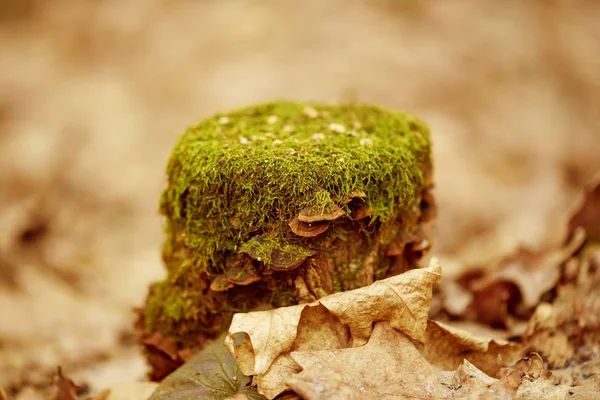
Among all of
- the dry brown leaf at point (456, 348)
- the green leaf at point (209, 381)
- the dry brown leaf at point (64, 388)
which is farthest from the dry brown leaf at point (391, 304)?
the dry brown leaf at point (64, 388)

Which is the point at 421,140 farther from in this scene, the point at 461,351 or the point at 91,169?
the point at 91,169

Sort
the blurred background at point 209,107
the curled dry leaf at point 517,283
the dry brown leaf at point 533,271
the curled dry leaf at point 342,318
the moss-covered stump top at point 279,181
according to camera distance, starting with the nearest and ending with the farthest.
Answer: the curled dry leaf at point 342,318, the moss-covered stump top at point 279,181, the curled dry leaf at point 517,283, the dry brown leaf at point 533,271, the blurred background at point 209,107

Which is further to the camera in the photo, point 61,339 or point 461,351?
point 61,339

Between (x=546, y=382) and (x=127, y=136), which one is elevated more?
(x=127, y=136)

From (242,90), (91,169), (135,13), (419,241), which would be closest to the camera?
(419,241)

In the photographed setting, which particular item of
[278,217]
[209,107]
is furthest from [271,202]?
[209,107]

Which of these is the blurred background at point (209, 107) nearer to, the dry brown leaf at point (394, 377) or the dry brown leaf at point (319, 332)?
the dry brown leaf at point (319, 332)

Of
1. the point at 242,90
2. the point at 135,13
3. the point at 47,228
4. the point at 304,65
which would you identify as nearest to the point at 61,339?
the point at 47,228
